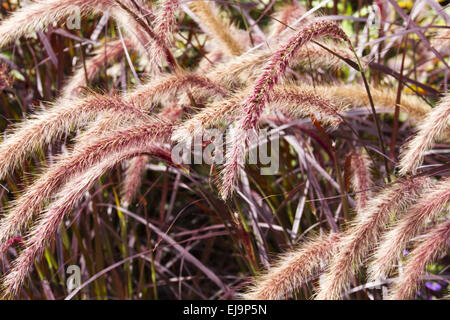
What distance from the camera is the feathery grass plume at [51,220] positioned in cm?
155

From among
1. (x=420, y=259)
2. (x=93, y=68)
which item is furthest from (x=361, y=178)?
(x=93, y=68)

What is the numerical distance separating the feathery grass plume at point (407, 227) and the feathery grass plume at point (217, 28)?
1.00m

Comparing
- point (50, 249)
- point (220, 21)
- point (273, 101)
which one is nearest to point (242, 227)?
point (273, 101)

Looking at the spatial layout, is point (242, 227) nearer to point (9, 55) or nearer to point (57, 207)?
point (57, 207)

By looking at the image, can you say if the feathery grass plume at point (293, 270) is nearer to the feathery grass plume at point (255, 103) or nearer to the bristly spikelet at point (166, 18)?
the feathery grass plume at point (255, 103)

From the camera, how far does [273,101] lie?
1610 millimetres

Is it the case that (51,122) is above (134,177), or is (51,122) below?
above

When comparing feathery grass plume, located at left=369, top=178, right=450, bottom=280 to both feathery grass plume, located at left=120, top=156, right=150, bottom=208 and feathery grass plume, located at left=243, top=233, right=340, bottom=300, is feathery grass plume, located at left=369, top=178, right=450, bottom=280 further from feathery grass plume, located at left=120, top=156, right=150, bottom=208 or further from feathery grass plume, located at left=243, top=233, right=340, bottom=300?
feathery grass plume, located at left=120, top=156, right=150, bottom=208

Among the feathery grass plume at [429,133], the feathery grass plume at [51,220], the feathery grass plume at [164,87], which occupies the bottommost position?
the feathery grass plume at [429,133]

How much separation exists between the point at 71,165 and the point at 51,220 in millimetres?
170

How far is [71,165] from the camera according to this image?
1.54m

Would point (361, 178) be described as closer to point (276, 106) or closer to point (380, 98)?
point (380, 98)

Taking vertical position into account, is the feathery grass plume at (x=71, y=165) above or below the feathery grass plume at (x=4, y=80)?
below

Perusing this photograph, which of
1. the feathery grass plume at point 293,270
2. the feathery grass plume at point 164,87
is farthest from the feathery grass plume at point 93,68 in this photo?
the feathery grass plume at point 293,270
